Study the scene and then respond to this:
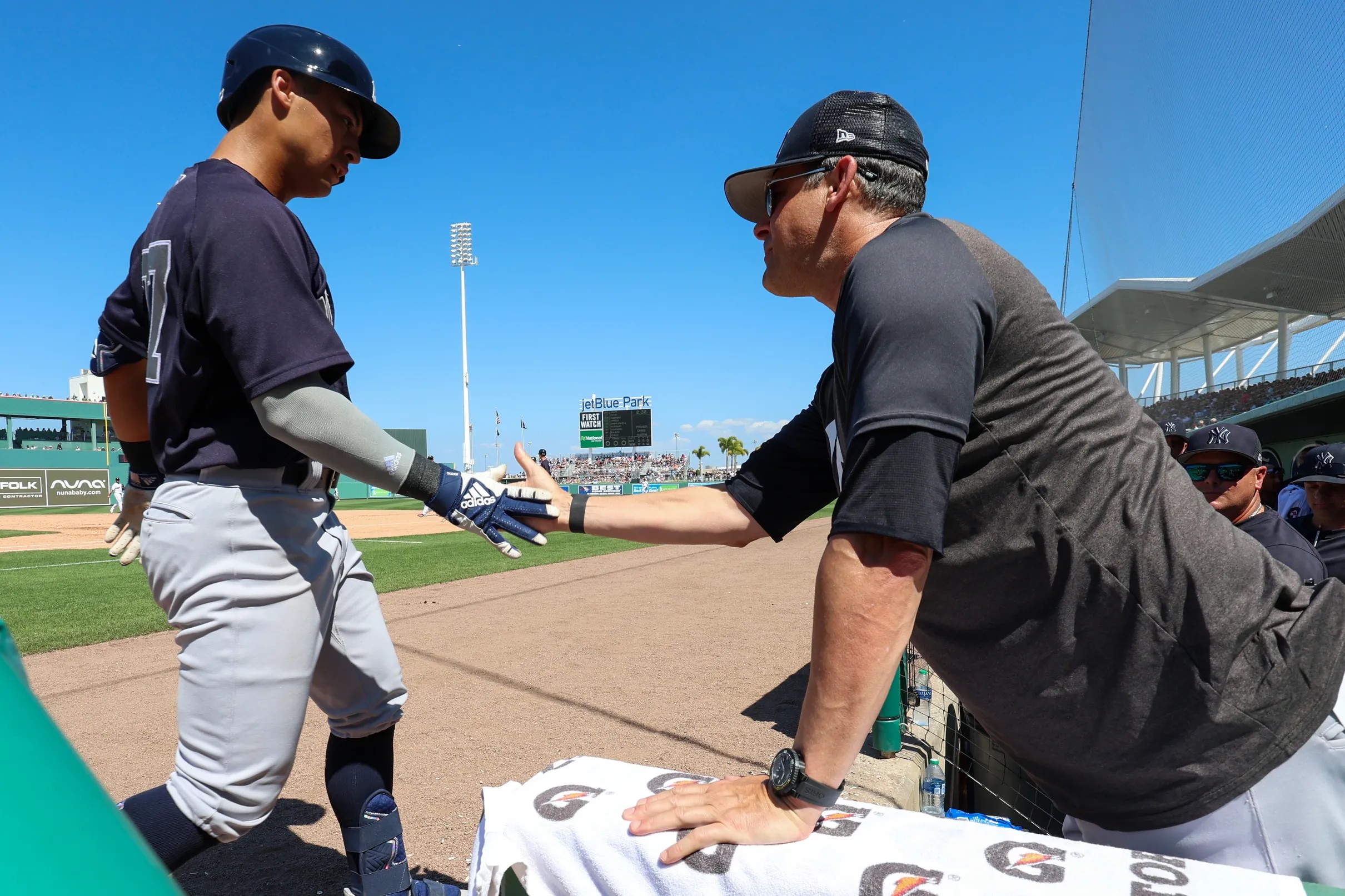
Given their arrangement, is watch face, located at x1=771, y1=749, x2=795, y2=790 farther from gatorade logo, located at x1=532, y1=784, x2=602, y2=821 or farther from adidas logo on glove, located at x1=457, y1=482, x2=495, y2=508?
adidas logo on glove, located at x1=457, y1=482, x2=495, y2=508

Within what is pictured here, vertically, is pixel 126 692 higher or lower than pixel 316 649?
lower

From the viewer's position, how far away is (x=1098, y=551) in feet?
4.25

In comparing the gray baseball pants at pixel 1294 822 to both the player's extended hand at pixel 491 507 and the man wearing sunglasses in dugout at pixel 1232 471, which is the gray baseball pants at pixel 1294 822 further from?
the man wearing sunglasses in dugout at pixel 1232 471

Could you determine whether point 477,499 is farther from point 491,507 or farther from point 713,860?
point 713,860

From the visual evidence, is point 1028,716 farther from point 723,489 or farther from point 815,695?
point 723,489

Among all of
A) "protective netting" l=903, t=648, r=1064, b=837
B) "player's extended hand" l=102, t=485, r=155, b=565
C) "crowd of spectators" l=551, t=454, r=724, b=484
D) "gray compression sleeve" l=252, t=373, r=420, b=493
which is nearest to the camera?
"gray compression sleeve" l=252, t=373, r=420, b=493

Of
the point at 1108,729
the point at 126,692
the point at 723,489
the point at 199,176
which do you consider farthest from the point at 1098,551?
the point at 126,692

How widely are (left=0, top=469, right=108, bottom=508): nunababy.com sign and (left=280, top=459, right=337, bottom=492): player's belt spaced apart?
141 ft

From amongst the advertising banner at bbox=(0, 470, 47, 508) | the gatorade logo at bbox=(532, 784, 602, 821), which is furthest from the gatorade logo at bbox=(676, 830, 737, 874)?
Answer: the advertising banner at bbox=(0, 470, 47, 508)

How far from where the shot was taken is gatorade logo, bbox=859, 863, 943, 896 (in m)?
1.07

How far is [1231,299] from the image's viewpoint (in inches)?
1399

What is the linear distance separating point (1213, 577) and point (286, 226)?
1992 mm

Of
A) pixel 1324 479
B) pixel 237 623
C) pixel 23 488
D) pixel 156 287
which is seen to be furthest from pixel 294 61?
pixel 23 488

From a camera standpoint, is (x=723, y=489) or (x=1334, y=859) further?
(x=723, y=489)
